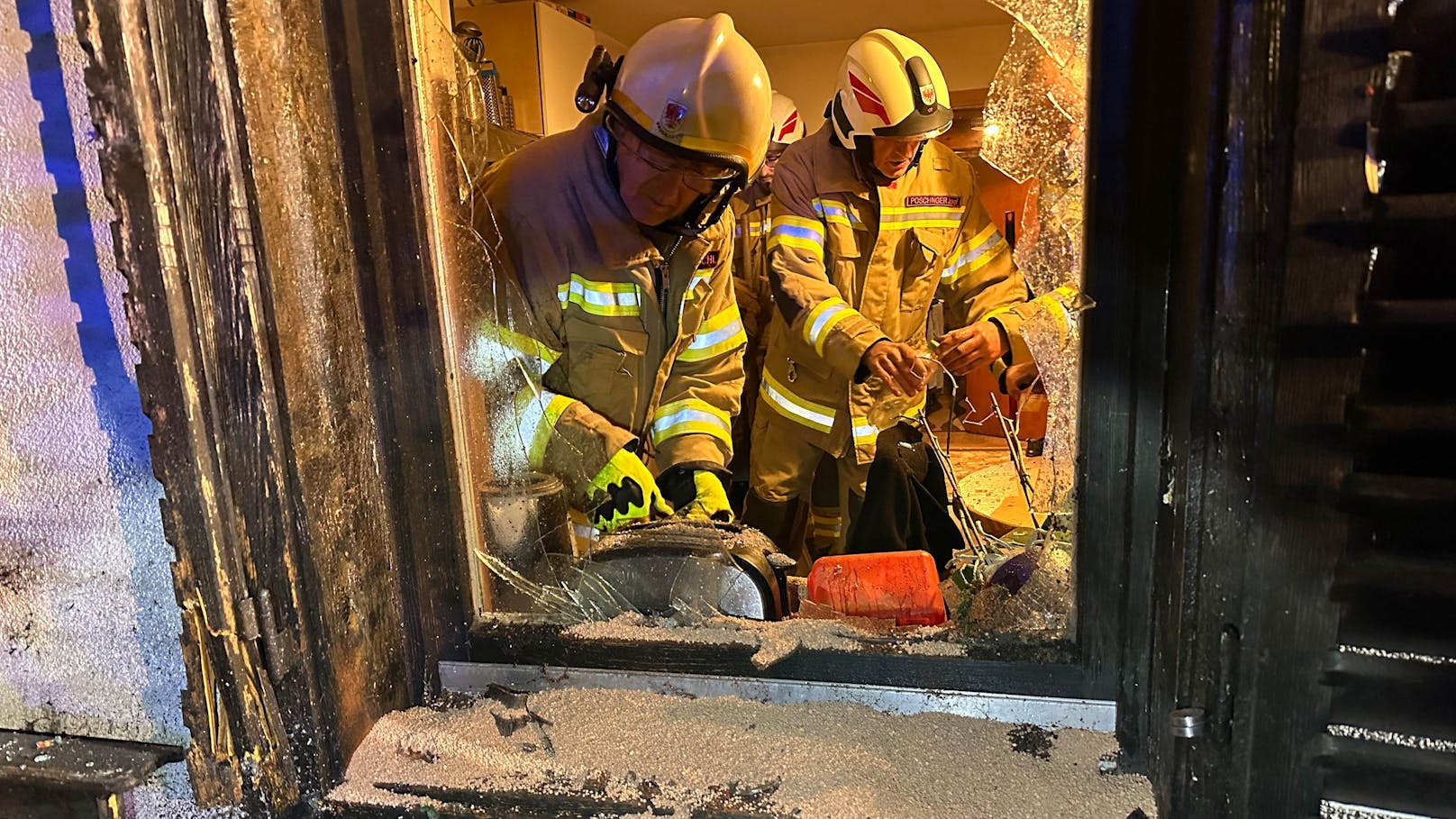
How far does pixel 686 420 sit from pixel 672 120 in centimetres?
62

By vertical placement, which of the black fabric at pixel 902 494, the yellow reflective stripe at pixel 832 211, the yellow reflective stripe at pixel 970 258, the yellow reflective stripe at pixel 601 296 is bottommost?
the black fabric at pixel 902 494

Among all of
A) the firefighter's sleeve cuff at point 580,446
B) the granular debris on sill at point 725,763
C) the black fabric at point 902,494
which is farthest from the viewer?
the black fabric at point 902,494

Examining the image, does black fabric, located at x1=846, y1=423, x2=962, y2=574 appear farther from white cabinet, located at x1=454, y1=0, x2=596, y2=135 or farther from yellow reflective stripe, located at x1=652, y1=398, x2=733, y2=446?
white cabinet, located at x1=454, y1=0, x2=596, y2=135

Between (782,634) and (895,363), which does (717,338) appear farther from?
(782,634)

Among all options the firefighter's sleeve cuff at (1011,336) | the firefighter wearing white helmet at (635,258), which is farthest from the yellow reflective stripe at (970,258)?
the firefighter wearing white helmet at (635,258)

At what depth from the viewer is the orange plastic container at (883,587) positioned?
930mm

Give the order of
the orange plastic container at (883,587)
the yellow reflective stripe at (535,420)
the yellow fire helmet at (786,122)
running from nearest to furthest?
the orange plastic container at (883,587)
the yellow reflective stripe at (535,420)
the yellow fire helmet at (786,122)

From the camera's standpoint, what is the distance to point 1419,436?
1.73 feet

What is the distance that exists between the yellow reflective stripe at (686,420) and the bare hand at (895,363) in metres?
0.40

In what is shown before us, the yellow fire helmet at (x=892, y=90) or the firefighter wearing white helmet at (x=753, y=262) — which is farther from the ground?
the yellow fire helmet at (x=892, y=90)

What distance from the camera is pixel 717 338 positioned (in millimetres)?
1721

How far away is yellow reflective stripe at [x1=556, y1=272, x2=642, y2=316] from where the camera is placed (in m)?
1.45

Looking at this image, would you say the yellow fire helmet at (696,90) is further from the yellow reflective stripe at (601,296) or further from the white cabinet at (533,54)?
the white cabinet at (533,54)

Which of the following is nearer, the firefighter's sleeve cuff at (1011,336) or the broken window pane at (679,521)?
the broken window pane at (679,521)
